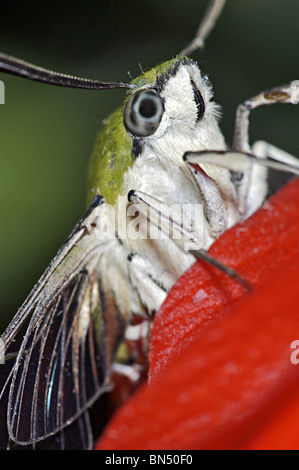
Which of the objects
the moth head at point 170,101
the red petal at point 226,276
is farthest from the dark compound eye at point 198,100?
the red petal at point 226,276

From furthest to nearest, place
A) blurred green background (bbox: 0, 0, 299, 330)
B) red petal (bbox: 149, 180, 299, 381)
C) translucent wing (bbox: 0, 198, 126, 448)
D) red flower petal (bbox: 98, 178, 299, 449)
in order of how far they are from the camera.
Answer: blurred green background (bbox: 0, 0, 299, 330) → translucent wing (bbox: 0, 198, 126, 448) → red petal (bbox: 149, 180, 299, 381) → red flower petal (bbox: 98, 178, 299, 449)

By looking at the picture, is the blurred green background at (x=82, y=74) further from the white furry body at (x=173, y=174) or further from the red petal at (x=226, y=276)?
the red petal at (x=226, y=276)

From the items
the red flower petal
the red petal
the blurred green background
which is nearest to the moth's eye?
the red petal

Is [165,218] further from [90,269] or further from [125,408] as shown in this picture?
[125,408]

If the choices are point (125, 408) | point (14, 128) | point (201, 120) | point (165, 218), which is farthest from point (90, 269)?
point (125, 408)

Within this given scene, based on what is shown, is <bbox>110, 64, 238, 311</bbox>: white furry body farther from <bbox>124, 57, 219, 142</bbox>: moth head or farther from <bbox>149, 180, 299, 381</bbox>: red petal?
<bbox>149, 180, 299, 381</bbox>: red petal

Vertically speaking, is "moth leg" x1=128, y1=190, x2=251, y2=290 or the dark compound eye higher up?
the dark compound eye
